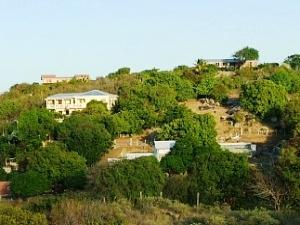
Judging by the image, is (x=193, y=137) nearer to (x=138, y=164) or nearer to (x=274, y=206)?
(x=138, y=164)

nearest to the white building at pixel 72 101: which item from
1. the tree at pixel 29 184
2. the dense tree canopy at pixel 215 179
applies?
the tree at pixel 29 184

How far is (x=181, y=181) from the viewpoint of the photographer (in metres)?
24.1

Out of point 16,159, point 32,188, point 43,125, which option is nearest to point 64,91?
point 43,125

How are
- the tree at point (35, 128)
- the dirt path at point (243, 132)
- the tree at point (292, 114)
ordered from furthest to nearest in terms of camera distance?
the dirt path at point (243, 132)
the tree at point (35, 128)
the tree at point (292, 114)

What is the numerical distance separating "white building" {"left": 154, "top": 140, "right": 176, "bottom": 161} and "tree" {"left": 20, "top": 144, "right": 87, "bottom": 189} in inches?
162

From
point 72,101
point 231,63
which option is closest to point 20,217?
point 72,101

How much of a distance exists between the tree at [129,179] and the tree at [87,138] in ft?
25.1

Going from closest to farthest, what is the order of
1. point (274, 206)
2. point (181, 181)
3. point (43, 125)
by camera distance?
point (274, 206), point (181, 181), point (43, 125)

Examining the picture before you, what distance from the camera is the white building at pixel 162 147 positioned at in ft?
106

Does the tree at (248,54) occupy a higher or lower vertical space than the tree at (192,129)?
higher

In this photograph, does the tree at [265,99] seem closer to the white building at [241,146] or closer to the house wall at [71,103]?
the white building at [241,146]

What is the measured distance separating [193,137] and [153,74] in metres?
16.4

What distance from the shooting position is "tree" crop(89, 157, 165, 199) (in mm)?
24111

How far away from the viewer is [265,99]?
38.3m
